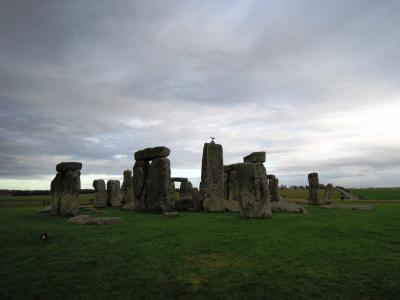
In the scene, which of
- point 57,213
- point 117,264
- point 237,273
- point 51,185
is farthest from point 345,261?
point 51,185

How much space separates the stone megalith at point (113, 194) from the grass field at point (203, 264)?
15.4 m

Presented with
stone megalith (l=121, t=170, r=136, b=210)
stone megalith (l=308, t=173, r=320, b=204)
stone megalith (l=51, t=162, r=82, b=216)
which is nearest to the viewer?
stone megalith (l=51, t=162, r=82, b=216)

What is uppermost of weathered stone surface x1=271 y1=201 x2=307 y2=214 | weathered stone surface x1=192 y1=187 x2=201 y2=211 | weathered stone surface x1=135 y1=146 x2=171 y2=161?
weathered stone surface x1=135 y1=146 x2=171 y2=161

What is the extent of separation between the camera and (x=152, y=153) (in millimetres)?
18156

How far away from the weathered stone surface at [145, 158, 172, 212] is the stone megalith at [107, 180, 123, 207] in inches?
323

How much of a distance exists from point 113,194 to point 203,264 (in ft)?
65.9

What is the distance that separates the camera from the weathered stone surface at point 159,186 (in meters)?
17.3

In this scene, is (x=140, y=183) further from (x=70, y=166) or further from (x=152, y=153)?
(x=70, y=166)

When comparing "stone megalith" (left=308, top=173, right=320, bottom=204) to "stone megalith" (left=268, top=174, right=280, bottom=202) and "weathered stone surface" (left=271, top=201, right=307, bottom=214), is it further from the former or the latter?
"weathered stone surface" (left=271, top=201, right=307, bottom=214)

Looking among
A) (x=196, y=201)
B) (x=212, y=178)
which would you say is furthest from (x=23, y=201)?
(x=212, y=178)

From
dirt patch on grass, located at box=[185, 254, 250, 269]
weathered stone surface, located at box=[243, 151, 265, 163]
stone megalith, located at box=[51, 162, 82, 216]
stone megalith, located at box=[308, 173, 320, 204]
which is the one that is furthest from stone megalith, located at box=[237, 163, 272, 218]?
stone megalith, located at box=[308, 173, 320, 204]

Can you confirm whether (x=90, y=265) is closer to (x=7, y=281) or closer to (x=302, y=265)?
(x=7, y=281)

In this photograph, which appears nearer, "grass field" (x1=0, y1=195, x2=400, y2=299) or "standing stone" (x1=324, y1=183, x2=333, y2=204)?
"grass field" (x1=0, y1=195, x2=400, y2=299)

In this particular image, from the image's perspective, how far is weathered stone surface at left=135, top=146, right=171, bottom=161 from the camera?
17703mm
